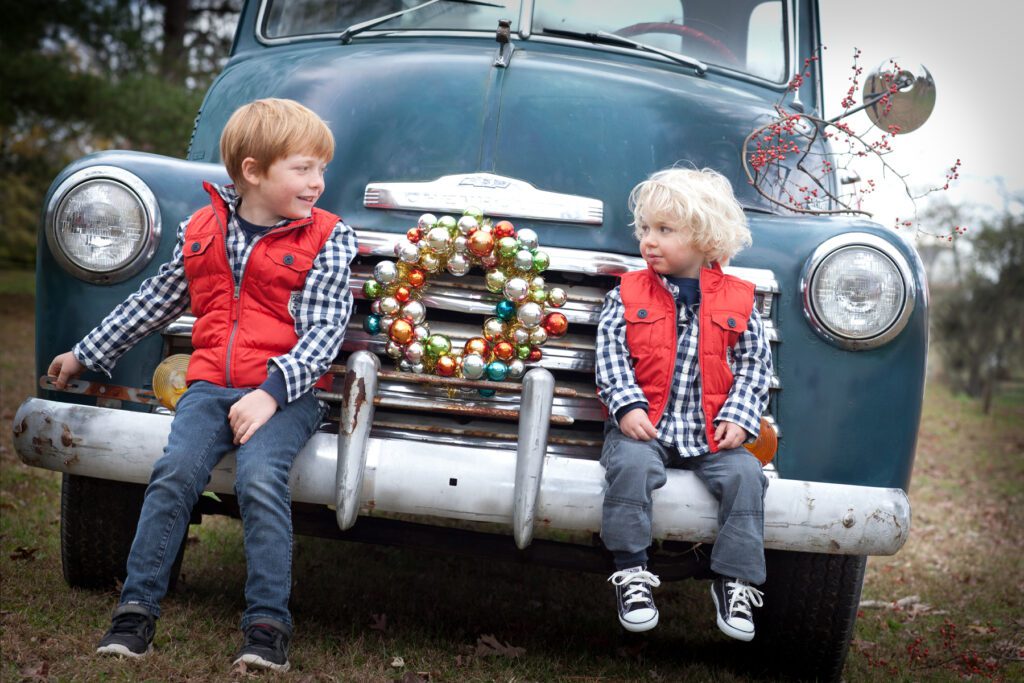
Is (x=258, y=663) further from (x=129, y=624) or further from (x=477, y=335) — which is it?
(x=477, y=335)

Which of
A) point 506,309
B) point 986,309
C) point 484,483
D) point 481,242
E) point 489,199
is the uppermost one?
point 986,309

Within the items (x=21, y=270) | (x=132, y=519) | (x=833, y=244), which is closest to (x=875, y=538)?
(x=833, y=244)

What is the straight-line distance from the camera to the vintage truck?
2.27m

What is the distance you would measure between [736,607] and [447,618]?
3.49 feet

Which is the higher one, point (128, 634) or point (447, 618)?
point (128, 634)

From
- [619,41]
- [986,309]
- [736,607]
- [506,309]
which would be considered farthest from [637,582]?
[986,309]

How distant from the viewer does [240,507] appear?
88.0 inches

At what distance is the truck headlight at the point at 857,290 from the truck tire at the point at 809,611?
0.55 m

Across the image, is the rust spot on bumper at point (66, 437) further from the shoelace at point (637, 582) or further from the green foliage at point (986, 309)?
the green foliage at point (986, 309)

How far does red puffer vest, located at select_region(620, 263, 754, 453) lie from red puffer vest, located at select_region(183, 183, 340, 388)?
764 millimetres

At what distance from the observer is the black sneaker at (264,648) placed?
7.21 feet

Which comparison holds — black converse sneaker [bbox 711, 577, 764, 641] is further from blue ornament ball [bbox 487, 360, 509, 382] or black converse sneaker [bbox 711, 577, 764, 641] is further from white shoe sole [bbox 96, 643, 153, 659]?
white shoe sole [bbox 96, 643, 153, 659]

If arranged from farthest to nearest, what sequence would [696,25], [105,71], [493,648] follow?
1. [105,71]
2. [696,25]
3. [493,648]

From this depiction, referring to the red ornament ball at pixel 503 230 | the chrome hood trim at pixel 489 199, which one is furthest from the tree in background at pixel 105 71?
the red ornament ball at pixel 503 230
